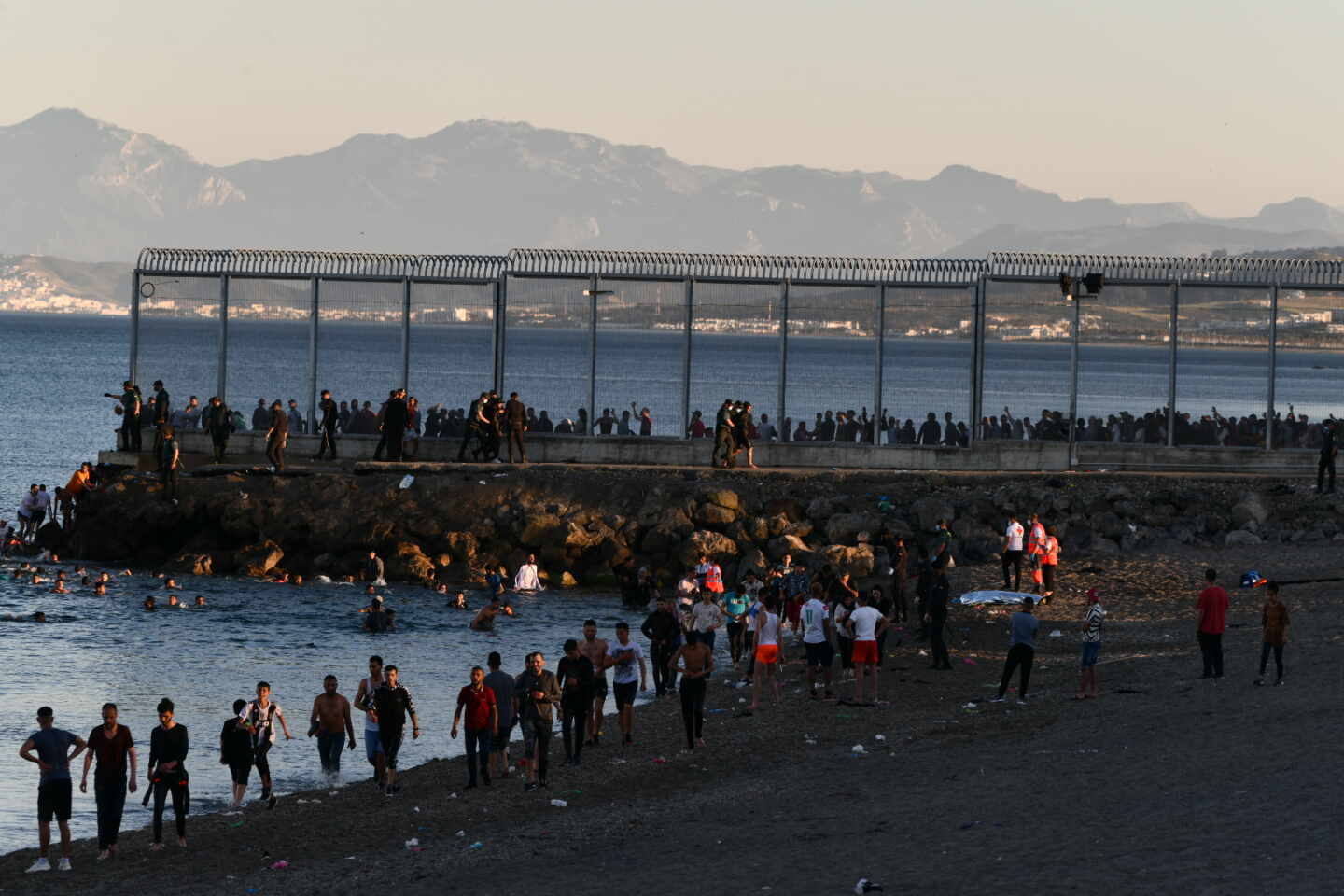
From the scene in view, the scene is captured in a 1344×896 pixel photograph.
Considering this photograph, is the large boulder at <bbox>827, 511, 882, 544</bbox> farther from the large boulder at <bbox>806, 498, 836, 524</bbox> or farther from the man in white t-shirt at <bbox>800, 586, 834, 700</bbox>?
the man in white t-shirt at <bbox>800, 586, 834, 700</bbox>

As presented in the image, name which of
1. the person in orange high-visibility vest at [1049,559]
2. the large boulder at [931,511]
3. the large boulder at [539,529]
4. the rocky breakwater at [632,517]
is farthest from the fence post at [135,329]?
the person in orange high-visibility vest at [1049,559]

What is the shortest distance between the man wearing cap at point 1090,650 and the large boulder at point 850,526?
473 inches

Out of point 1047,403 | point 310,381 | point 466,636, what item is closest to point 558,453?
point 310,381

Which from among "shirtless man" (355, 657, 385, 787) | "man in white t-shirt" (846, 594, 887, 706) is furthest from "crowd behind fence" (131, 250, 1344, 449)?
"shirtless man" (355, 657, 385, 787)

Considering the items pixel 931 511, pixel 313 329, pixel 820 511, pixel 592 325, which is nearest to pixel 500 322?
pixel 592 325

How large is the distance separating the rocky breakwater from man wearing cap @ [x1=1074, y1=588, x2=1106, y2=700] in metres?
11.2

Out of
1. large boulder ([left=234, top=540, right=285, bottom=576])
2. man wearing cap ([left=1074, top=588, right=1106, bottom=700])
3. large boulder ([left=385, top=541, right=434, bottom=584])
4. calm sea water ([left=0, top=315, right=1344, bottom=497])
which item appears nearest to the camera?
man wearing cap ([left=1074, top=588, right=1106, bottom=700])

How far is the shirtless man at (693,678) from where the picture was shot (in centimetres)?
1883

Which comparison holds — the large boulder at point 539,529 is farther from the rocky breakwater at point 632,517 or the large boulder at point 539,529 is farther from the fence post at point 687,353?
the fence post at point 687,353

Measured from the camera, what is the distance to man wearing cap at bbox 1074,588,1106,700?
20.9 m

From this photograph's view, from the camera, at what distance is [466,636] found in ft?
97.5

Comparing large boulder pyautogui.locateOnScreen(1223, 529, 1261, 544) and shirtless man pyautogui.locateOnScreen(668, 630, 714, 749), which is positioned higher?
large boulder pyautogui.locateOnScreen(1223, 529, 1261, 544)

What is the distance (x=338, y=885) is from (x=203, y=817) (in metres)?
4.01

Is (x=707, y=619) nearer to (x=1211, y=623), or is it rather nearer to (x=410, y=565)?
(x=1211, y=623)
